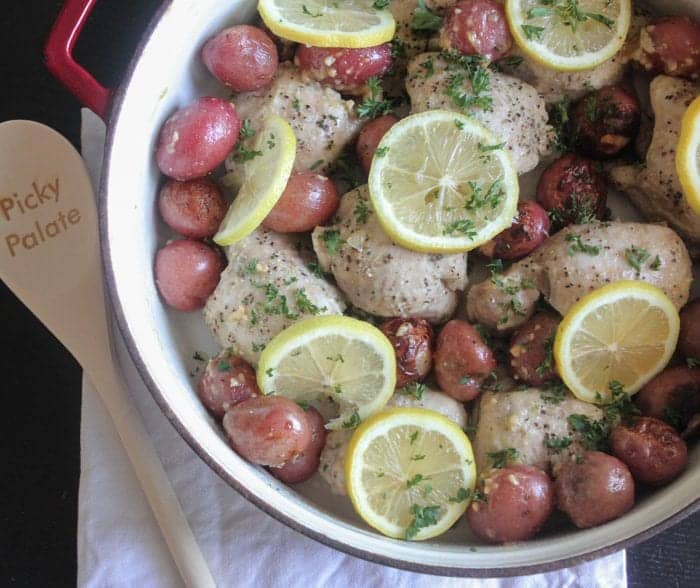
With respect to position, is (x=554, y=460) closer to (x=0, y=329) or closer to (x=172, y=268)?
(x=172, y=268)

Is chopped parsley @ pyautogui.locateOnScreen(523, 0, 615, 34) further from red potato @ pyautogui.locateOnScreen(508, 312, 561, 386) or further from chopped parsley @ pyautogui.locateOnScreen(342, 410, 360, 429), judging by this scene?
chopped parsley @ pyautogui.locateOnScreen(342, 410, 360, 429)

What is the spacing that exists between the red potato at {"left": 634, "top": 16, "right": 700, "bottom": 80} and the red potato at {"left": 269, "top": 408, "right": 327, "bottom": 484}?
3.58 feet

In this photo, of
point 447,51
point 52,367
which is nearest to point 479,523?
point 447,51

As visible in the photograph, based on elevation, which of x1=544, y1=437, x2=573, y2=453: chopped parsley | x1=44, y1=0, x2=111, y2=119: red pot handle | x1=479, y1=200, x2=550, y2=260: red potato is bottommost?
x1=544, y1=437, x2=573, y2=453: chopped parsley

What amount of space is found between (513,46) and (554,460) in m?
0.92

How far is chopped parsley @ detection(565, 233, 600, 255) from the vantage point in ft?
5.86

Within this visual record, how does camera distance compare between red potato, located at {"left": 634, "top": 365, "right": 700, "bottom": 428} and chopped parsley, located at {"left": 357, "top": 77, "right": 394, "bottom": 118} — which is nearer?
red potato, located at {"left": 634, "top": 365, "right": 700, "bottom": 428}

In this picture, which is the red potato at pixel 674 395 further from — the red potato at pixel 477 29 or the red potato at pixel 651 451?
the red potato at pixel 477 29

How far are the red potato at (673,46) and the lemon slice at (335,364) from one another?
34.5 inches

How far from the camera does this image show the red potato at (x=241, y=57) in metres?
1.85

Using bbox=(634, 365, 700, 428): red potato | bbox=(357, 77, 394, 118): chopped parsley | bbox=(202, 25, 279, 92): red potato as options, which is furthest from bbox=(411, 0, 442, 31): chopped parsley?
bbox=(634, 365, 700, 428): red potato

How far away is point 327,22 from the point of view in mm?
1820

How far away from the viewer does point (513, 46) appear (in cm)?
188

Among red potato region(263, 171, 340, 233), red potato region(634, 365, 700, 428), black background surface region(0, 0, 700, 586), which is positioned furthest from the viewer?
black background surface region(0, 0, 700, 586)
